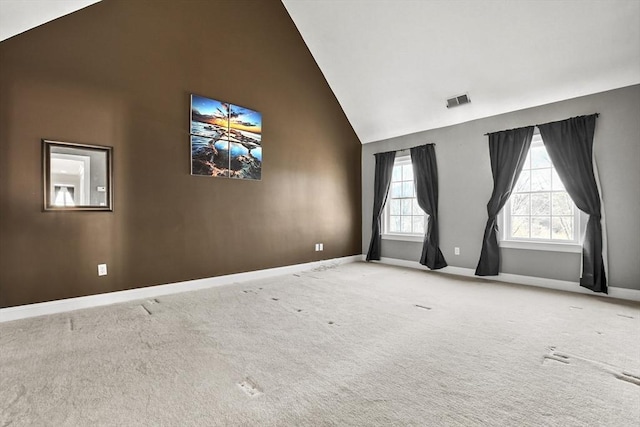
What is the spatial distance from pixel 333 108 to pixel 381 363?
496cm

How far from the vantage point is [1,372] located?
1.91m

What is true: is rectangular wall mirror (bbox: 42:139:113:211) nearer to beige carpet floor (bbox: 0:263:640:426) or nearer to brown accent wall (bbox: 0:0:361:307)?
brown accent wall (bbox: 0:0:361:307)

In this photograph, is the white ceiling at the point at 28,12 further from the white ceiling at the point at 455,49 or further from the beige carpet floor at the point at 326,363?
the beige carpet floor at the point at 326,363

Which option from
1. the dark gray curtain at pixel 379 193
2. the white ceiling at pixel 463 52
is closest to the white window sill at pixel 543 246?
the white ceiling at pixel 463 52

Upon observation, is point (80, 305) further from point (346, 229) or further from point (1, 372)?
point (346, 229)

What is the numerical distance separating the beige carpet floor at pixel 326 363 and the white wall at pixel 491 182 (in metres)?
0.68

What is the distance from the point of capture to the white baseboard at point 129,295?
2.92m

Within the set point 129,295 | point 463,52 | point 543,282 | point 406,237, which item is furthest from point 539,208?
point 129,295

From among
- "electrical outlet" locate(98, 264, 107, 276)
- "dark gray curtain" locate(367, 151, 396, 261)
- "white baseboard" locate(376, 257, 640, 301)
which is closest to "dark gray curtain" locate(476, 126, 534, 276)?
"white baseboard" locate(376, 257, 640, 301)

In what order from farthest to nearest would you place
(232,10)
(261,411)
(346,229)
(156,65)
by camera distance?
(346,229) < (232,10) < (156,65) < (261,411)

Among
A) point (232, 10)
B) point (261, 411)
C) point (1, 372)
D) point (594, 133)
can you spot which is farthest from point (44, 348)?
point (594, 133)

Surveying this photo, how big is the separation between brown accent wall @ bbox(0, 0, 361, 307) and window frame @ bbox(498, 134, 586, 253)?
297 cm

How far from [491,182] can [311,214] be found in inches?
116

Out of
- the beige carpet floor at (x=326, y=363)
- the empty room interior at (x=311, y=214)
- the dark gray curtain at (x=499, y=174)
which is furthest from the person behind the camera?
the dark gray curtain at (x=499, y=174)
